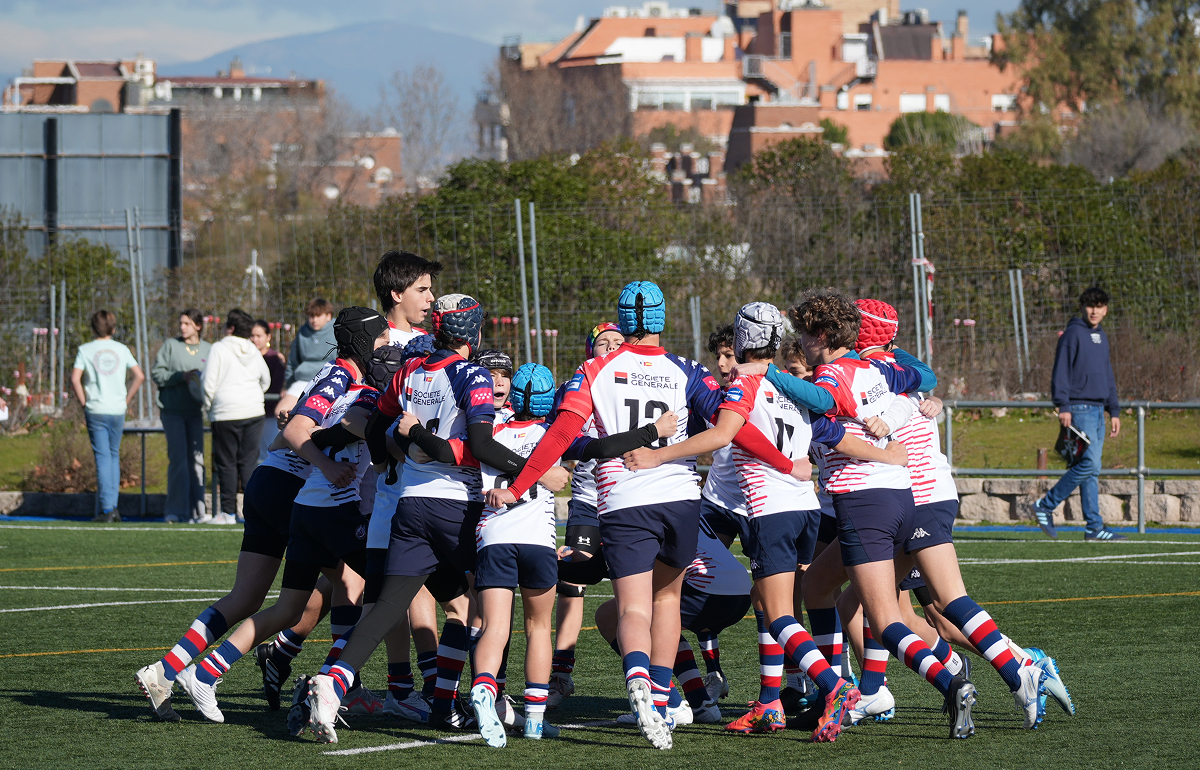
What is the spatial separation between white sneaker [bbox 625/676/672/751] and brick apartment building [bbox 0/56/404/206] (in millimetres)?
61125

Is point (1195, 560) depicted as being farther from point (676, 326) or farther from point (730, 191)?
point (730, 191)

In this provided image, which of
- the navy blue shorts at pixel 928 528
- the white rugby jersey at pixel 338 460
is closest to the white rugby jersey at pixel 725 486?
the navy blue shorts at pixel 928 528

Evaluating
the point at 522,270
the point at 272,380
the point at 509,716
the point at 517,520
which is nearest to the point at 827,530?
the point at 517,520

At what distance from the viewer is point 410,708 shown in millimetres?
6297

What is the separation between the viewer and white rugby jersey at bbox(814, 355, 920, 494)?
19.3 ft

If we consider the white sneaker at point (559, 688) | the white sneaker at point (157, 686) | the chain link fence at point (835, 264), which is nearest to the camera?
the white sneaker at point (157, 686)

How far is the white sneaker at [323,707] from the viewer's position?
5.40 metres

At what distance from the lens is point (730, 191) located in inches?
672

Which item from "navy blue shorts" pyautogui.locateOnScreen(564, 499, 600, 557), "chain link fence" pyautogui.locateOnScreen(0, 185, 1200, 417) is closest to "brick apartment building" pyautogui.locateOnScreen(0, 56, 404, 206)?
"chain link fence" pyautogui.locateOnScreen(0, 185, 1200, 417)

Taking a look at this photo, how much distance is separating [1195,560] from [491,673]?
7487 mm

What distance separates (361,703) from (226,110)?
265ft

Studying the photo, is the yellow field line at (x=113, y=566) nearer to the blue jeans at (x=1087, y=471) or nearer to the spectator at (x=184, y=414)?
the spectator at (x=184, y=414)

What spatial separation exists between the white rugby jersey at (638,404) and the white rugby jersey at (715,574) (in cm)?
56

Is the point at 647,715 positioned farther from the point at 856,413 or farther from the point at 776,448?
the point at 856,413
